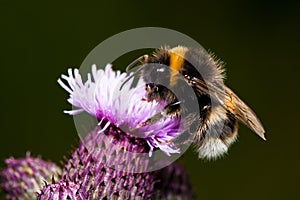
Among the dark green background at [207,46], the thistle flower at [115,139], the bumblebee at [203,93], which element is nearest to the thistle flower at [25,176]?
the thistle flower at [115,139]

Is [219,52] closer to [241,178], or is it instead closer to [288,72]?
[288,72]

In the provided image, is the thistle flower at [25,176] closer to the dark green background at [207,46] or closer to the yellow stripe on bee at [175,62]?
the yellow stripe on bee at [175,62]

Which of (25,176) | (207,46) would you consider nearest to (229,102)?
(25,176)

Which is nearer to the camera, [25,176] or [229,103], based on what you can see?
[229,103]

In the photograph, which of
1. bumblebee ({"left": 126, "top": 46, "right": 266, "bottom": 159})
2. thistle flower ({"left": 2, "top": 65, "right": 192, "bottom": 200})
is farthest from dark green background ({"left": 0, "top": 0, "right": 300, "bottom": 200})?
bumblebee ({"left": 126, "top": 46, "right": 266, "bottom": 159})

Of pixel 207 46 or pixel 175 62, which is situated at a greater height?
pixel 207 46

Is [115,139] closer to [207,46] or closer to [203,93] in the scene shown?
[203,93]

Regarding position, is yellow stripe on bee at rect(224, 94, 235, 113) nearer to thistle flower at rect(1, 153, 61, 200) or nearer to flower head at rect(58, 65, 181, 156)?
flower head at rect(58, 65, 181, 156)
